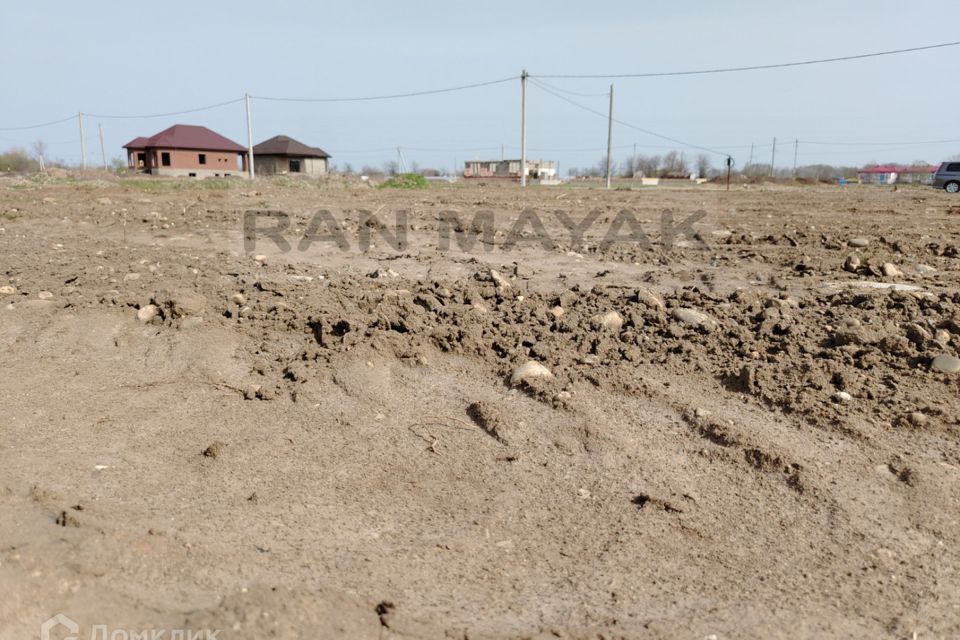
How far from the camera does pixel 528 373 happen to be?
3533mm

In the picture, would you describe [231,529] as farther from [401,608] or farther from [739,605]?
[739,605]

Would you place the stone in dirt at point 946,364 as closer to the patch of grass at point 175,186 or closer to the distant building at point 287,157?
the patch of grass at point 175,186

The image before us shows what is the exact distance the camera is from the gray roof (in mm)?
51906

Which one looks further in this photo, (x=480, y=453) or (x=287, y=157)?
(x=287, y=157)

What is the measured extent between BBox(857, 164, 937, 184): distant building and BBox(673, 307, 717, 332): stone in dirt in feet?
175

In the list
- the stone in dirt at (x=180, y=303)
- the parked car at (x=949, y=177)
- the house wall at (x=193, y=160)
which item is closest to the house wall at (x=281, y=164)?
the house wall at (x=193, y=160)

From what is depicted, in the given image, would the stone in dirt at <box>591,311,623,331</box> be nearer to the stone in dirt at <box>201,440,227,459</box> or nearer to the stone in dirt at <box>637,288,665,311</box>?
the stone in dirt at <box>637,288,665,311</box>

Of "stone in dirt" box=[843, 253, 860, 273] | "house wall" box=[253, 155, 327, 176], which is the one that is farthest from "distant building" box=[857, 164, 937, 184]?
"stone in dirt" box=[843, 253, 860, 273]

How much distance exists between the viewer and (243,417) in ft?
10.6

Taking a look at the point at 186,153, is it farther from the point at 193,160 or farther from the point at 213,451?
the point at 213,451

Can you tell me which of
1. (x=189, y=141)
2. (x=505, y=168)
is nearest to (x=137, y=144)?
(x=189, y=141)

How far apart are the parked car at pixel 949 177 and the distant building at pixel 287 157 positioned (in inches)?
1528

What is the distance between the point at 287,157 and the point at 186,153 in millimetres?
7237

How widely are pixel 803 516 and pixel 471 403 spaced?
1.48 metres
